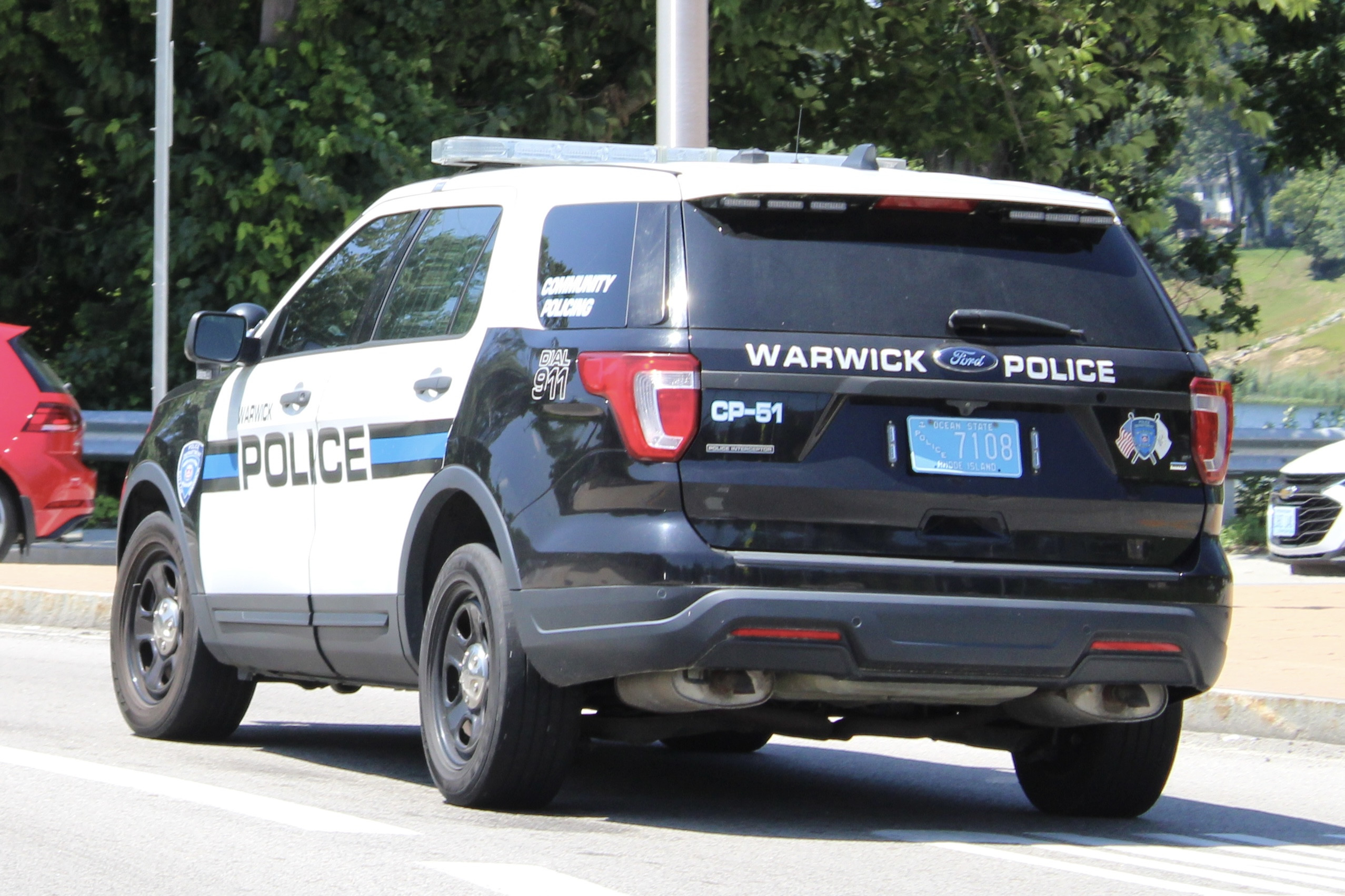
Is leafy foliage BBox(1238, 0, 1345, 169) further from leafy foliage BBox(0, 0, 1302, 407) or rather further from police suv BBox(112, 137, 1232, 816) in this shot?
police suv BBox(112, 137, 1232, 816)

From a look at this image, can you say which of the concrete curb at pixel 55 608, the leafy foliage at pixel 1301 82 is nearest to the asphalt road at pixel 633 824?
the concrete curb at pixel 55 608

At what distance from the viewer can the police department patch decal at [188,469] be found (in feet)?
24.6

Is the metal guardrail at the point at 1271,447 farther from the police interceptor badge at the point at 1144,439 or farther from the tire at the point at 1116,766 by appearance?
the police interceptor badge at the point at 1144,439

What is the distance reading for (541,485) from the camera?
221 inches

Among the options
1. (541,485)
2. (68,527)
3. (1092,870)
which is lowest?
(68,527)

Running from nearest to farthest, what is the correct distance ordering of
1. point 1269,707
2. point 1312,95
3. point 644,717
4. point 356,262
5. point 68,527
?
point 644,717
point 356,262
point 1269,707
point 68,527
point 1312,95

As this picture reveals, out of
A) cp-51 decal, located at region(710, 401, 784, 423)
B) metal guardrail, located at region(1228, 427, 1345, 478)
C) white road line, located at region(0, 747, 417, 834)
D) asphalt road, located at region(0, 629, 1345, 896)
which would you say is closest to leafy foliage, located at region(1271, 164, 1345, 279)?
metal guardrail, located at region(1228, 427, 1345, 478)

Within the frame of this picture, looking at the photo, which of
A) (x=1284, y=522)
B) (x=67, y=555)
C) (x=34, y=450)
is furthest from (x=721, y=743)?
(x=67, y=555)

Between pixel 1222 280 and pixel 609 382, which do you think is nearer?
pixel 609 382

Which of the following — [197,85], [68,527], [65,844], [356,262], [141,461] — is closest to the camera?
[65,844]

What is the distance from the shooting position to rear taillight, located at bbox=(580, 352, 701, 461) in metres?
5.37

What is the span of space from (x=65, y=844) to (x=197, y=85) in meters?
13.1

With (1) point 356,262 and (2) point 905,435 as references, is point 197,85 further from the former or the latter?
(2) point 905,435

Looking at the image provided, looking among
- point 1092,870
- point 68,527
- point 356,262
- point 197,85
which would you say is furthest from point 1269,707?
point 197,85
